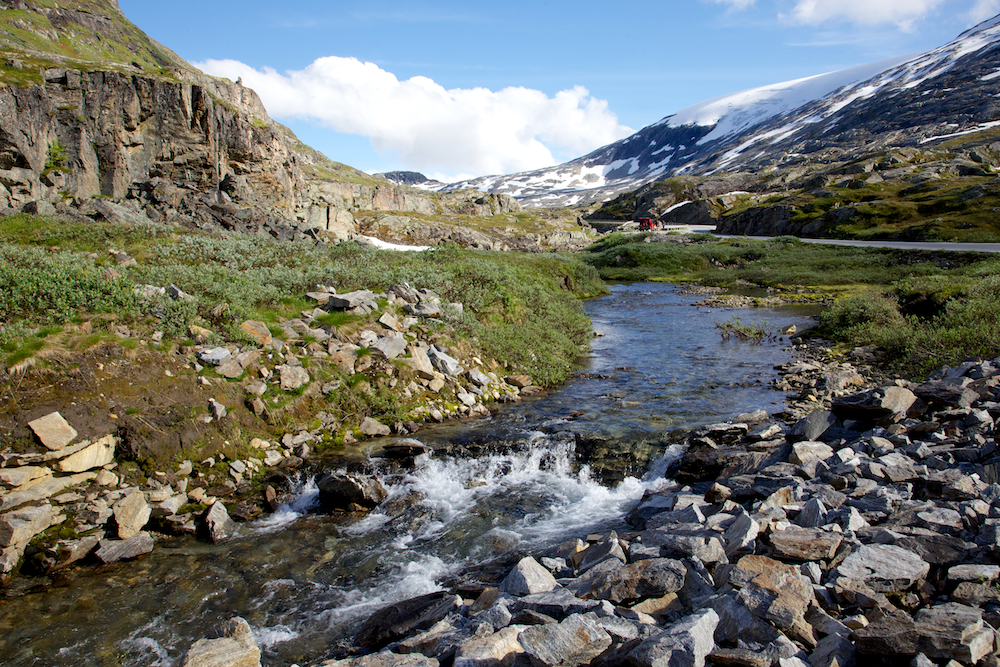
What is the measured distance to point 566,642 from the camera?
4902mm

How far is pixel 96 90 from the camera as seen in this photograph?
45.7 metres

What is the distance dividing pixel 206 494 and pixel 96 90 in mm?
51514

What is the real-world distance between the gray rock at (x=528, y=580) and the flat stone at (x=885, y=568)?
10.6 ft

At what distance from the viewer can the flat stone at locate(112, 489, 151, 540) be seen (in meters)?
8.63

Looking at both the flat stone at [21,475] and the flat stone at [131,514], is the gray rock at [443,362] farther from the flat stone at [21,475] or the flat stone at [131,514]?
the flat stone at [21,475]

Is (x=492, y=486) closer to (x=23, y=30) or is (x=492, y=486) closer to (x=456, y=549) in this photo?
(x=456, y=549)

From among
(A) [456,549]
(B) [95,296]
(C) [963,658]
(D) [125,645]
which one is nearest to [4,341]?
(B) [95,296]

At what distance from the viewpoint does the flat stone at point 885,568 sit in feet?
18.0

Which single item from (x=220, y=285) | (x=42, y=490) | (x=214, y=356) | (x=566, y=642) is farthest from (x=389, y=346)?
(x=566, y=642)

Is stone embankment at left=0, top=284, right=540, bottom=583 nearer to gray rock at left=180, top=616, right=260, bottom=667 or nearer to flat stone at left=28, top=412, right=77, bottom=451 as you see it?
flat stone at left=28, top=412, right=77, bottom=451

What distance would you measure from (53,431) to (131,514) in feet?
6.59

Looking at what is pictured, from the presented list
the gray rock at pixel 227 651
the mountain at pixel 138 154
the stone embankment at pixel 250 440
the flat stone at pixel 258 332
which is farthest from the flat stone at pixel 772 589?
the mountain at pixel 138 154

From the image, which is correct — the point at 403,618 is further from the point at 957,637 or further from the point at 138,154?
the point at 138,154

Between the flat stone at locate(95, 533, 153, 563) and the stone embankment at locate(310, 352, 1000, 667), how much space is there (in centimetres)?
429
